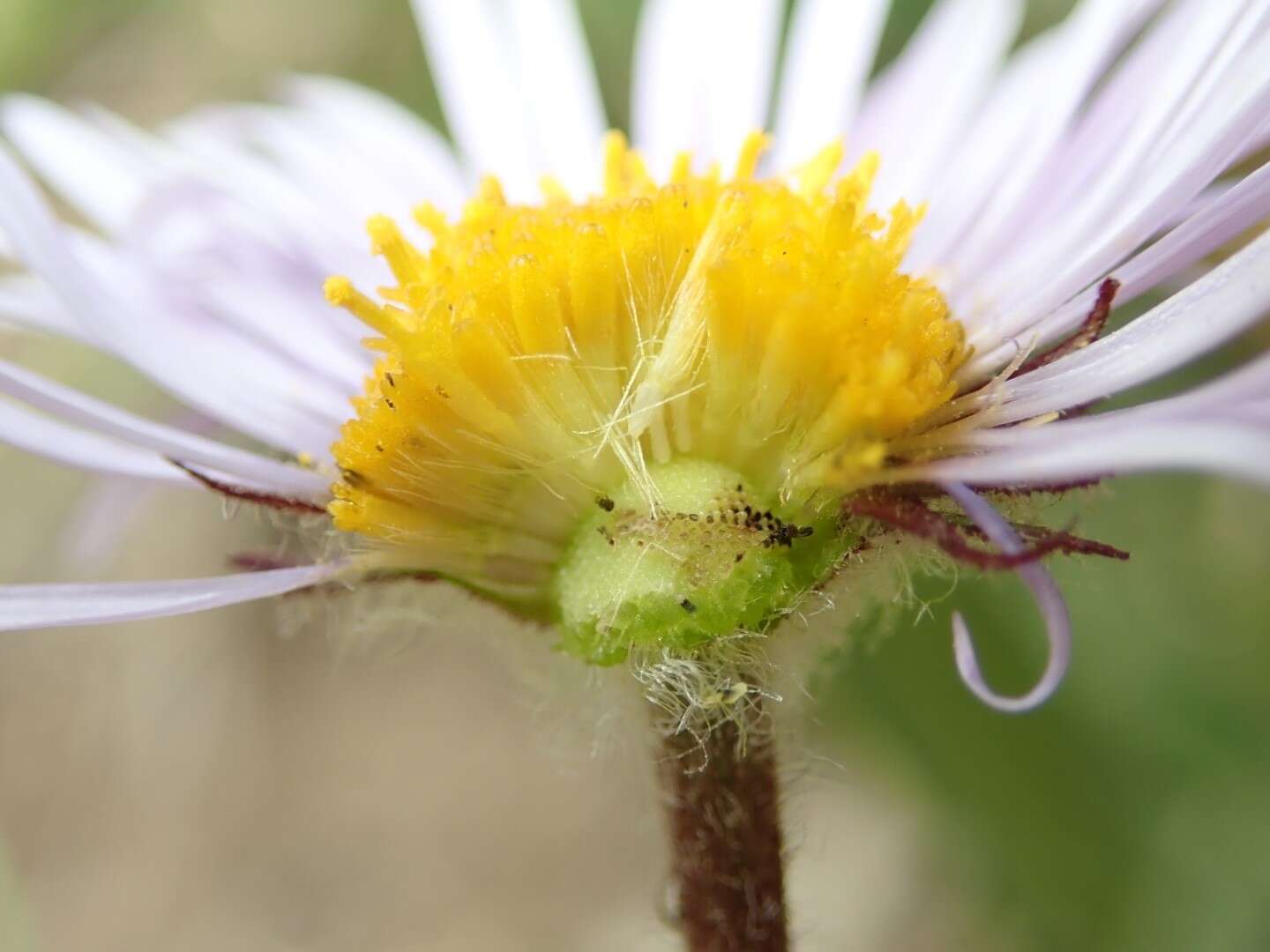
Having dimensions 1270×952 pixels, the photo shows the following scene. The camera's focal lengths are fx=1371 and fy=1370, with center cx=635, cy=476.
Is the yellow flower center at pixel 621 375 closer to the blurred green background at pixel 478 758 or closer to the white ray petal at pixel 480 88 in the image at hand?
the white ray petal at pixel 480 88

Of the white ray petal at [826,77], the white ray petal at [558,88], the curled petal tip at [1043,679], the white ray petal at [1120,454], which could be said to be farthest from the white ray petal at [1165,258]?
the white ray petal at [558,88]

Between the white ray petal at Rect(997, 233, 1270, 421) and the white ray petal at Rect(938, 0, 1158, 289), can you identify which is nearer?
the white ray petal at Rect(997, 233, 1270, 421)

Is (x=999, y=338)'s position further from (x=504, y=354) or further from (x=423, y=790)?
(x=423, y=790)

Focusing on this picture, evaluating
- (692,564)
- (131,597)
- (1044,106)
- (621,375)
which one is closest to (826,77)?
(1044,106)

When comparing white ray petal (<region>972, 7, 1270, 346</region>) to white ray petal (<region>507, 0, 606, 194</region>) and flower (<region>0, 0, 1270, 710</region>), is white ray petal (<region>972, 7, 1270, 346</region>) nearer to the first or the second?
flower (<region>0, 0, 1270, 710</region>)

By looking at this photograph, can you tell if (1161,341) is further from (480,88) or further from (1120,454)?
(480,88)

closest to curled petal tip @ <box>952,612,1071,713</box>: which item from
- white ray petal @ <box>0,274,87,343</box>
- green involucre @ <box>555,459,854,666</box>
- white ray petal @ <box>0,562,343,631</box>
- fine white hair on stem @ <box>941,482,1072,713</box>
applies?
fine white hair on stem @ <box>941,482,1072,713</box>

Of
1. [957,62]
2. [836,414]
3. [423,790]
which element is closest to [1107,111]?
[957,62]
